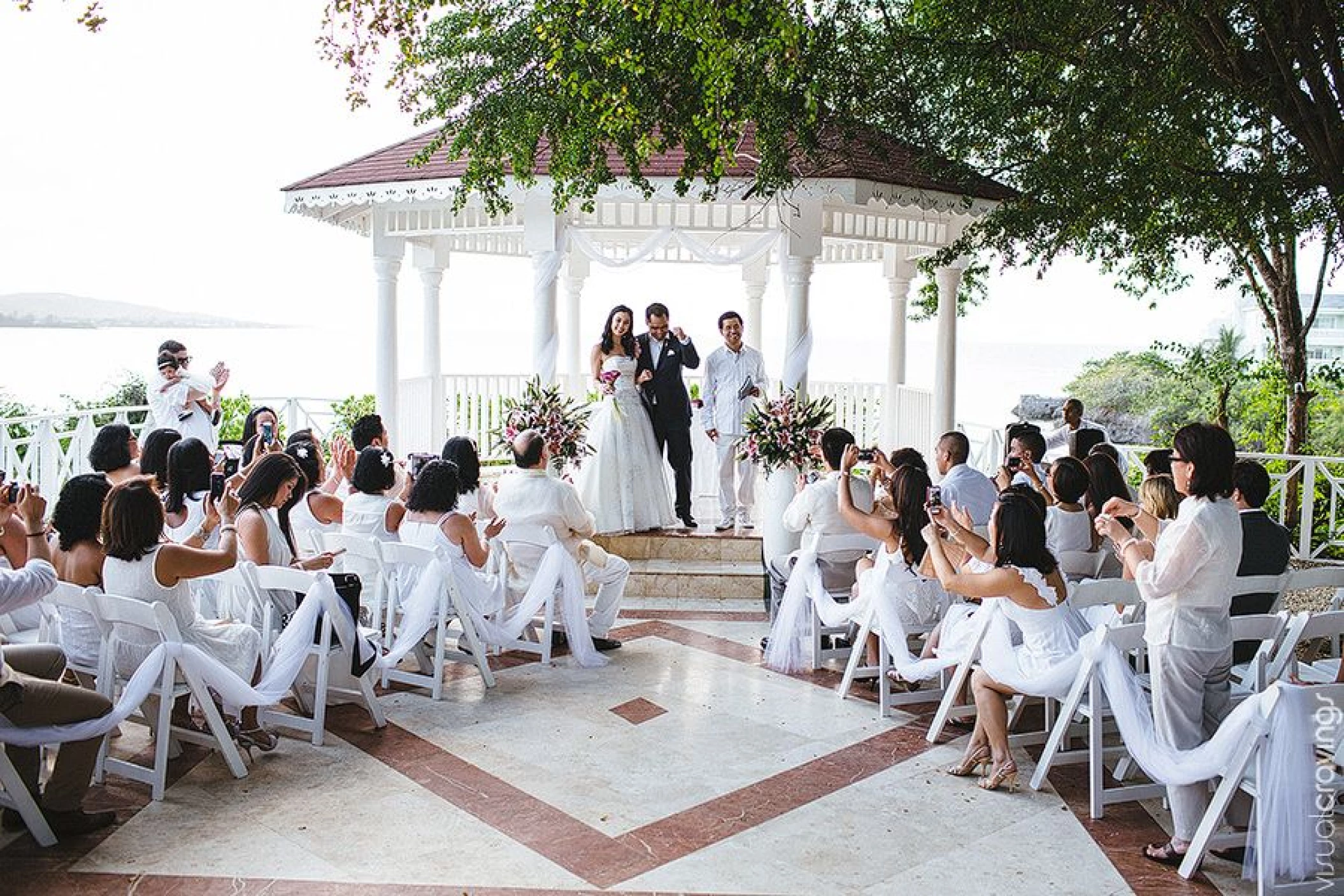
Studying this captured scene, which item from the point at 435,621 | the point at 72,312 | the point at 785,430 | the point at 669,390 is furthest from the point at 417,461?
the point at 72,312

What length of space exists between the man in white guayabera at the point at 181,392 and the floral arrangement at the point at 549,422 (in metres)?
2.31

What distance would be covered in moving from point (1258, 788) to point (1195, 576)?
0.80m

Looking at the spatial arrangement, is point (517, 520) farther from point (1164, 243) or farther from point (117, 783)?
point (1164, 243)

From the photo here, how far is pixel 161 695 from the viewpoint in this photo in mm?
5078

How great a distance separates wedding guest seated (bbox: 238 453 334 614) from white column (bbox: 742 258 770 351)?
27.3ft

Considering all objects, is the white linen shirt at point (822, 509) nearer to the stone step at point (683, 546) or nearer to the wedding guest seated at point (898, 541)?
the wedding guest seated at point (898, 541)

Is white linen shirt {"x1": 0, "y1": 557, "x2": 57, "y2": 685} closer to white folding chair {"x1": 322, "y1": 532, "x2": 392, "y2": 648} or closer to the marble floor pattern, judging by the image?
the marble floor pattern

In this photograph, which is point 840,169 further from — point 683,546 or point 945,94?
point 683,546

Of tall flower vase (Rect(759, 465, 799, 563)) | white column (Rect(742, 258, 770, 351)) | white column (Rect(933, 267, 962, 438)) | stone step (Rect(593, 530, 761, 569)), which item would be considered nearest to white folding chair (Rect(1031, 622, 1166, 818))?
tall flower vase (Rect(759, 465, 799, 563))

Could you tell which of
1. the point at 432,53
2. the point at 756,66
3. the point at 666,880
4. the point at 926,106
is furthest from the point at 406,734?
the point at 926,106

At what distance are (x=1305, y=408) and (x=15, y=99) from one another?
1976 inches

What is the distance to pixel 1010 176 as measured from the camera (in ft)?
33.0

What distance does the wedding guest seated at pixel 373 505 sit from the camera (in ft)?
23.2

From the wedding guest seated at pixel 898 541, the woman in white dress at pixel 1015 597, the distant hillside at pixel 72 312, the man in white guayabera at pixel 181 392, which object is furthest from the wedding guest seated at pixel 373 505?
the distant hillside at pixel 72 312
